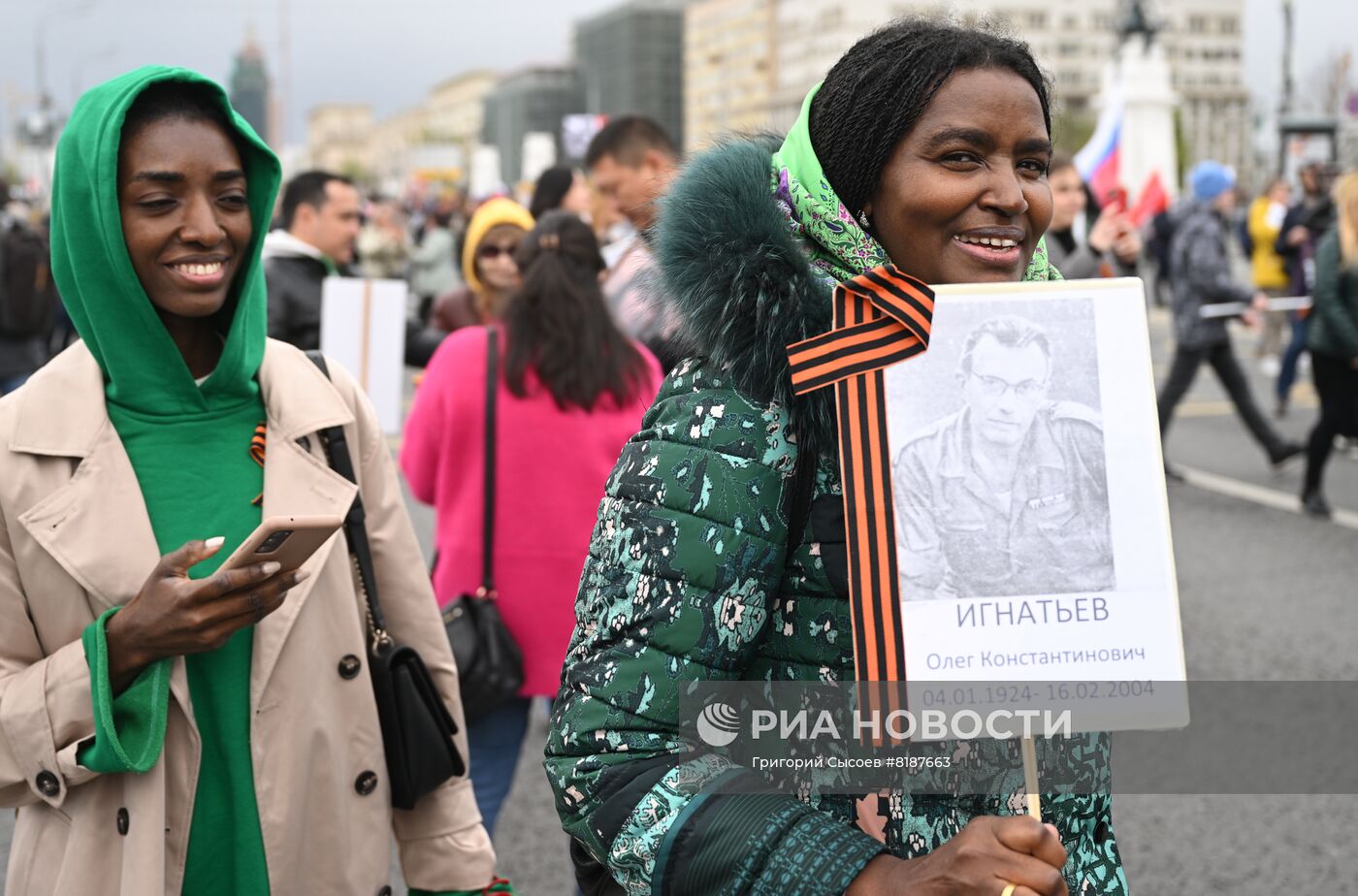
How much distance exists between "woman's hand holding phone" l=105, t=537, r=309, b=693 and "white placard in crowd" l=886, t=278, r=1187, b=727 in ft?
3.36

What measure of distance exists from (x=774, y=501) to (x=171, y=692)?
111 cm

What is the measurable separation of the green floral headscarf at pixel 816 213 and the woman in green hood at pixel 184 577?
932 mm

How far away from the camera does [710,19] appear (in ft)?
471

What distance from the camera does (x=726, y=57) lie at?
140 m

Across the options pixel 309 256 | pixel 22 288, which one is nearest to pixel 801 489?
pixel 309 256

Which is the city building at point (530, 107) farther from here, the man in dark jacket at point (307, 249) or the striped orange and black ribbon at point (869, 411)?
the striped orange and black ribbon at point (869, 411)

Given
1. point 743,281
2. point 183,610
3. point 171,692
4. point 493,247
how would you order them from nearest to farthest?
point 743,281, point 183,610, point 171,692, point 493,247

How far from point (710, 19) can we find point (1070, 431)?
149m

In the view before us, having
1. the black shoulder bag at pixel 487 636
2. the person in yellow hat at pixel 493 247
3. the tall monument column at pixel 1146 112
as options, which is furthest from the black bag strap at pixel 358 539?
the tall monument column at pixel 1146 112

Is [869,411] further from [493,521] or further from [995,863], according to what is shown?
[493,521]

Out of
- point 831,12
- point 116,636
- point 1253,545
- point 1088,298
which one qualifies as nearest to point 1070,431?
point 1088,298

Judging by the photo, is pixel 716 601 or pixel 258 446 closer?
pixel 716 601

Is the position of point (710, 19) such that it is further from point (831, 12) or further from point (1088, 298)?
point (1088, 298)

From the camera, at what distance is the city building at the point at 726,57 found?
134750mm
